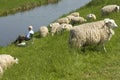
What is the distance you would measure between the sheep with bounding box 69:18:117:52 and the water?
2551 cm

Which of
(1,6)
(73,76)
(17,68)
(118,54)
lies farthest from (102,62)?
Answer: (1,6)

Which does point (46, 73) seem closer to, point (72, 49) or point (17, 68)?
point (17, 68)

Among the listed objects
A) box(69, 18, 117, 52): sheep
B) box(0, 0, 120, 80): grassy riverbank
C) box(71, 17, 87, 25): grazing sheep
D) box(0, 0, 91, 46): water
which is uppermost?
box(0, 0, 91, 46): water

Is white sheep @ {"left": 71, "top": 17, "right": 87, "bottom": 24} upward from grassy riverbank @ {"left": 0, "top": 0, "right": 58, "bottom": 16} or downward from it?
downward

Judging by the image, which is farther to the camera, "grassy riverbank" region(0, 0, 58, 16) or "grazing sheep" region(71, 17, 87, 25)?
"grassy riverbank" region(0, 0, 58, 16)

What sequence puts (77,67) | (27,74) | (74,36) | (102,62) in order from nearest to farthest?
(27,74)
(77,67)
(102,62)
(74,36)

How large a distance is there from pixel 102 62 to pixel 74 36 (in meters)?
1.72

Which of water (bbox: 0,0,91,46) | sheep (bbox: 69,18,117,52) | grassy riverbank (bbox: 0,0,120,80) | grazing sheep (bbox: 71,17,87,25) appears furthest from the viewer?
water (bbox: 0,0,91,46)

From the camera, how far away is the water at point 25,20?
4429 centimetres

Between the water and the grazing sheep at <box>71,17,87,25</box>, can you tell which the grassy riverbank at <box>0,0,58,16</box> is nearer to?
the water

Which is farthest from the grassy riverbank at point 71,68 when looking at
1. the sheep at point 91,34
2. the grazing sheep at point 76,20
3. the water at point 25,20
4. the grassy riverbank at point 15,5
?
the grassy riverbank at point 15,5

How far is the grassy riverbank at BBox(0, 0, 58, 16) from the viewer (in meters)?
62.8

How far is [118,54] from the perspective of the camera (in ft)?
45.1

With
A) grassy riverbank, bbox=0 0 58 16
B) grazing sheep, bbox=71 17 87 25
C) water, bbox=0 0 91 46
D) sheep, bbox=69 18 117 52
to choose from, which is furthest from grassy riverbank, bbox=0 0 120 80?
grassy riverbank, bbox=0 0 58 16
